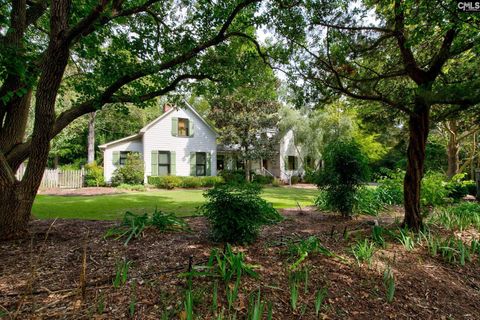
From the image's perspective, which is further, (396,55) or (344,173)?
(344,173)

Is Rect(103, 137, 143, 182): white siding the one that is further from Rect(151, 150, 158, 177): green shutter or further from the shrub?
the shrub

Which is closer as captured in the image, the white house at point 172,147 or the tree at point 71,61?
the tree at point 71,61

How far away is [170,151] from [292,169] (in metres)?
11.4

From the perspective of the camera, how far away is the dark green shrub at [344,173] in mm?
6141

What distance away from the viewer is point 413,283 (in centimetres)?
291

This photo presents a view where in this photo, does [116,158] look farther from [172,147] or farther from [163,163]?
[172,147]

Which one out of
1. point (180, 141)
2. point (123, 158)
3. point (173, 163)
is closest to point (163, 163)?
point (173, 163)

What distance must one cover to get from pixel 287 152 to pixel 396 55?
18046 millimetres

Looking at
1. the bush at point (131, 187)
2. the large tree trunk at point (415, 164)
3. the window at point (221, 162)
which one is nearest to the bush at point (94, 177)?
the bush at point (131, 187)

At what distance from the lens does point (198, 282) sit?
2670 millimetres

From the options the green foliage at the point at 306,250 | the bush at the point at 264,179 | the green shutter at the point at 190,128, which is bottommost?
the green foliage at the point at 306,250

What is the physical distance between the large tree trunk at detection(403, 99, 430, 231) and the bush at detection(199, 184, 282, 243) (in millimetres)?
2755

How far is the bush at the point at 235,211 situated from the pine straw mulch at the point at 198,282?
0.82ft

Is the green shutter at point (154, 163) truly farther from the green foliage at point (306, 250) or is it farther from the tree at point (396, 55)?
the green foliage at point (306, 250)
